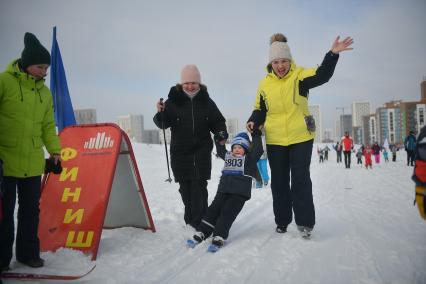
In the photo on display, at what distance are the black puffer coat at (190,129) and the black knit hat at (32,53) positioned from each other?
1544mm

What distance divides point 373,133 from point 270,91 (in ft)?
482

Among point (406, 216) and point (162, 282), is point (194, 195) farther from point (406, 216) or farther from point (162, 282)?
point (406, 216)

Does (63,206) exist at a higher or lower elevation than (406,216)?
higher

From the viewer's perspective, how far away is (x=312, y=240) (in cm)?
331

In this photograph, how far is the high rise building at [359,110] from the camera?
558ft

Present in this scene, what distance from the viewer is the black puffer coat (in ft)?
13.0

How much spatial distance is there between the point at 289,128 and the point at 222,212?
1.20 m

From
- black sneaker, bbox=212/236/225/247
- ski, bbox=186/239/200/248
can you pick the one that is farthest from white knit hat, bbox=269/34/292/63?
ski, bbox=186/239/200/248

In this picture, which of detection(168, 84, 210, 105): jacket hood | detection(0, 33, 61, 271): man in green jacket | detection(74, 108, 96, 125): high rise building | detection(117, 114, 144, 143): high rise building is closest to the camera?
detection(0, 33, 61, 271): man in green jacket

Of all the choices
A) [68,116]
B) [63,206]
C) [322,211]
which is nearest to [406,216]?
[322,211]

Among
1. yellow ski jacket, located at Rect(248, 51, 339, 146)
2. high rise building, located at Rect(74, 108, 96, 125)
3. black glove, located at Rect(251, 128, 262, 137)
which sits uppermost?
high rise building, located at Rect(74, 108, 96, 125)

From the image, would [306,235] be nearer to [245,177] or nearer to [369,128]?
[245,177]

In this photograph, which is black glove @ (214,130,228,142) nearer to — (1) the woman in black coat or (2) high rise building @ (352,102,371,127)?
(1) the woman in black coat

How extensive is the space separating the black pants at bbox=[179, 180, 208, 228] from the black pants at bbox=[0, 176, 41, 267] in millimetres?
1710
